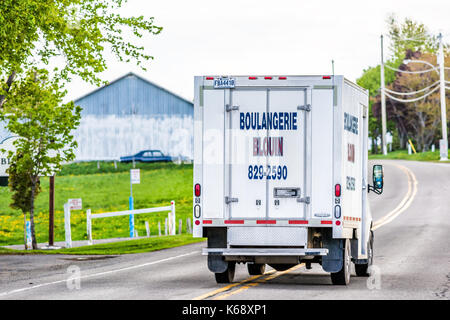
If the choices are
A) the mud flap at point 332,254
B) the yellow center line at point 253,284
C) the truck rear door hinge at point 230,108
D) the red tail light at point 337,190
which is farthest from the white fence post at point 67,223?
the red tail light at point 337,190

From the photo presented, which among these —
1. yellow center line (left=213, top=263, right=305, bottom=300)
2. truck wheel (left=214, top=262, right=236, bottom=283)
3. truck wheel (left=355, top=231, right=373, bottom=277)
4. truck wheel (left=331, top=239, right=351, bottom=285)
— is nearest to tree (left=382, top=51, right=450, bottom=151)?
yellow center line (left=213, top=263, right=305, bottom=300)

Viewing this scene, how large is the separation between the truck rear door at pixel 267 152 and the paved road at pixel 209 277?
131cm

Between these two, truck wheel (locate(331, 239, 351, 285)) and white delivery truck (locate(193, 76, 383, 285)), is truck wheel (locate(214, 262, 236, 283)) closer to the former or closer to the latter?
white delivery truck (locate(193, 76, 383, 285))

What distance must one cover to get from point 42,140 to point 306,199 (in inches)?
691

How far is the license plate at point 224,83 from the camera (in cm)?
1503

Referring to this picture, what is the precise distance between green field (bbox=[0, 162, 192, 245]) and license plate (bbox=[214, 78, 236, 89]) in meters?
27.3

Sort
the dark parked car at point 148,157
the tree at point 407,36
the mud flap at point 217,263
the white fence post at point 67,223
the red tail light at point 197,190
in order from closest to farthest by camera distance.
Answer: the red tail light at point 197,190
the mud flap at point 217,263
the white fence post at point 67,223
the dark parked car at point 148,157
the tree at point 407,36

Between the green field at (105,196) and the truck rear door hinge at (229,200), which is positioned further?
the green field at (105,196)

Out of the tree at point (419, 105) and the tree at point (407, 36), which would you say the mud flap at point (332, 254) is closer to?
the tree at point (419, 105)

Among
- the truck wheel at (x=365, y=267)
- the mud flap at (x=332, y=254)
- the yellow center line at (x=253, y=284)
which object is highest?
the mud flap at (x=332, y=254)

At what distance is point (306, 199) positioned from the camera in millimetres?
14922

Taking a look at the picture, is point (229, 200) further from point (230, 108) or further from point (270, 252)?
point (230, 108)

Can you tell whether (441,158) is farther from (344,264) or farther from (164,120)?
(344,264)
